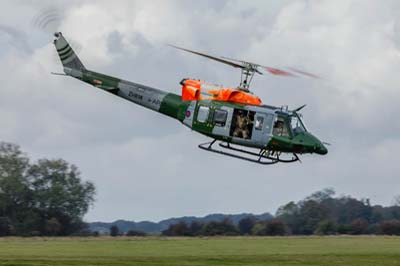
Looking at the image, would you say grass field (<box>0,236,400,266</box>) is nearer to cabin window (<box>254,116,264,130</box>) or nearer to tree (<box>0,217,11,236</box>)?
cabin window (<box>254,116,264,130</box>)

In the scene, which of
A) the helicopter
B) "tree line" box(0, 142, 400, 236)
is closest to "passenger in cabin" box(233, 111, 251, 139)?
the helicopter

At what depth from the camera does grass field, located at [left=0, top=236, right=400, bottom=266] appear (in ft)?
151

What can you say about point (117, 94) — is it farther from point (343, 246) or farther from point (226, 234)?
point (226, 234)

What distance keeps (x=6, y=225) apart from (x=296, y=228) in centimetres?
2552

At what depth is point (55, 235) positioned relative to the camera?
275 ft

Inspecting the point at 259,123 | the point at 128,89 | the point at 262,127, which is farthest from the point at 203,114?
the point at 128,89

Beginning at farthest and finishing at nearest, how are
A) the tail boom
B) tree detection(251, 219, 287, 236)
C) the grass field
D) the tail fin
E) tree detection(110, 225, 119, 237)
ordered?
tree detection(251, 219, 287, 236), tree detection(110, 225, 119, 237), the tail fin, the tail boom, the grass field

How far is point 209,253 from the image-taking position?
52.4 metres

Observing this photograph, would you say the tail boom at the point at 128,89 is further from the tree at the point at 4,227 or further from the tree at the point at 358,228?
the tree at the point at 358,228

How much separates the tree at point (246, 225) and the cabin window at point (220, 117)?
36579 millimetres

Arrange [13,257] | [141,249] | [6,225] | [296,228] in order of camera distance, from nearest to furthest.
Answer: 1. [13,257]
2. [141,249]
3. [6,225]
4. [296,228]

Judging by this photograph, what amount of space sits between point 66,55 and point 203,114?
8862mm

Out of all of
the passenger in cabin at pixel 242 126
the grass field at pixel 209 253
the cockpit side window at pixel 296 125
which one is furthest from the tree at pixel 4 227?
the cockpit side window at pixel 296 125

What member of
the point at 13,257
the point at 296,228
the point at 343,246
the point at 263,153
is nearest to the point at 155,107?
the point at 263,153
